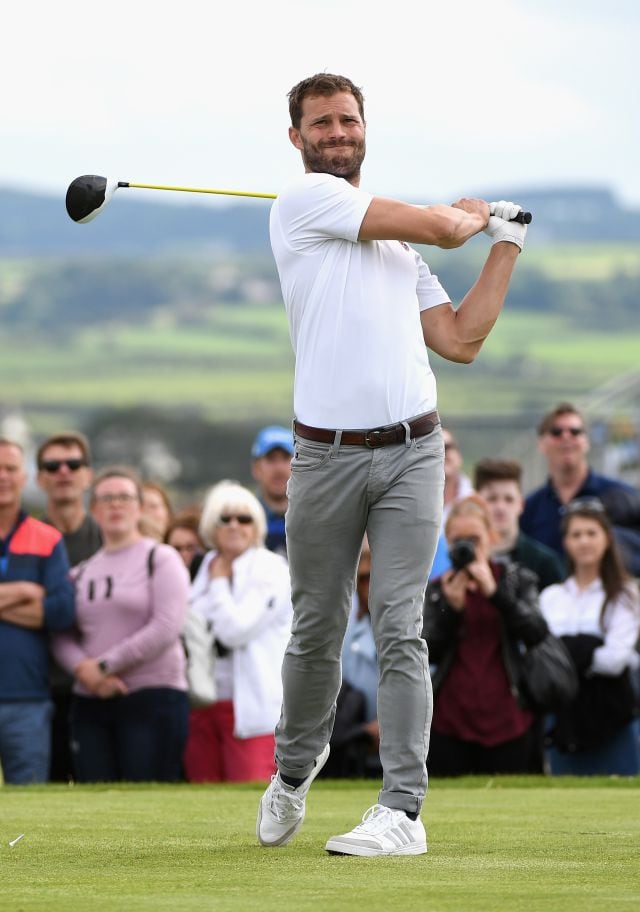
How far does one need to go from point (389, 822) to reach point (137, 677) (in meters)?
4.27

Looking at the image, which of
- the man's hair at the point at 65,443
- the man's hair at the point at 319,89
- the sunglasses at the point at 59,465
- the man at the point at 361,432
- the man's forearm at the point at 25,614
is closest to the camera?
the man at the point at 361,432

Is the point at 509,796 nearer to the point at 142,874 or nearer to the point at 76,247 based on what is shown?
the point at 142,874

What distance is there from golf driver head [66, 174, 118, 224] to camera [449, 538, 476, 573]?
12.3ft

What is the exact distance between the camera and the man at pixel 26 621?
927cm

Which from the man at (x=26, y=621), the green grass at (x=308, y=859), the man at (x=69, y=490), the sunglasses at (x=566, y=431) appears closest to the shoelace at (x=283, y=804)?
the green grass at (x=308, y=859)

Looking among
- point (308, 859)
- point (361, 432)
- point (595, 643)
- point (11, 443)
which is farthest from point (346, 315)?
point (11, 443)

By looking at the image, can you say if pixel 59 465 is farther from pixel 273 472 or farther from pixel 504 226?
pixel 504 226

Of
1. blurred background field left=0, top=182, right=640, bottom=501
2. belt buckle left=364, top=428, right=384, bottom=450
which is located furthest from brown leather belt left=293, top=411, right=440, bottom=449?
blurred background field left=0, top=182, right=640, bottom=501

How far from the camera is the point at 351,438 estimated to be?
5.42 metres

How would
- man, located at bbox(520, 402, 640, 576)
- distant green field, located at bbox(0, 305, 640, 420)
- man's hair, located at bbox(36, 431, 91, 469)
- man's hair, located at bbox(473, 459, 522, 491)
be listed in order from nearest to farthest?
1. man's hair, located at bbox(36, 431, 91, 469)
2. man's hair, located at bbox(473, 459, 522, 491)
3. man, located at bbox(520, 402, 640, 576)
4. distant green field, located at bbox(0, 305, 640, 420)

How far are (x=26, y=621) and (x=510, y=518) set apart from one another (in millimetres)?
3135

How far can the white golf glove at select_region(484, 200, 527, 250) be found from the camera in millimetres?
5789

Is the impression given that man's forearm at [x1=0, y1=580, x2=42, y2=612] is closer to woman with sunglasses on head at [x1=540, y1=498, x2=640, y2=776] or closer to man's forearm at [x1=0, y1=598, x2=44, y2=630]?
man's forearm at [x1=0, y1=598, x2=44, y2=630]

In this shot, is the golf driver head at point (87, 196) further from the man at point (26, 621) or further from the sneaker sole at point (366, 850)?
the man at point (26, 621)
